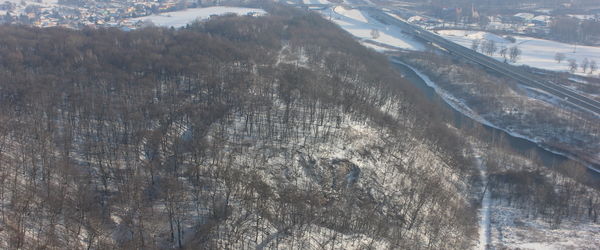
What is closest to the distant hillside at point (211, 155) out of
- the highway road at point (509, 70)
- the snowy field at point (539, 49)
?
the highway road at point (509, 70)

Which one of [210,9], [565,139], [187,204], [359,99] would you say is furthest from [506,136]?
[210,9]

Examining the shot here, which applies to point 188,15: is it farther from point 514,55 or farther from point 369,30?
point 514,55

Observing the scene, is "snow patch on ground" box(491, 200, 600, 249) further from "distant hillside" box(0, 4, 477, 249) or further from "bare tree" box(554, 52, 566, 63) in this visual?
"bare tree" box(554, 52, 566, 63)

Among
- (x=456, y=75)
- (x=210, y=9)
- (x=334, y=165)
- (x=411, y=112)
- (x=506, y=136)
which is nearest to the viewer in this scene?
(x=334, y=165)

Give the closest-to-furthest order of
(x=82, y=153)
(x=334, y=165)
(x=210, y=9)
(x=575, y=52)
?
(x=82, y=153)
(x=334, y=165)
(x=575, y=52)
(x=210, y=9)

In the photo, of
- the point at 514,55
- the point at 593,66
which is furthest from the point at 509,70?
the point at 593,66

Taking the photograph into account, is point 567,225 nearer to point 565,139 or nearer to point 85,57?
point 565,139

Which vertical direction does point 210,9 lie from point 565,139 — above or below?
above

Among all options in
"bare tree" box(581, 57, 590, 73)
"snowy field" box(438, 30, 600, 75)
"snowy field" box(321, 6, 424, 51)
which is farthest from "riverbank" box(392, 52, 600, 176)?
"snowy field" box(321, 6, 424, 51)
